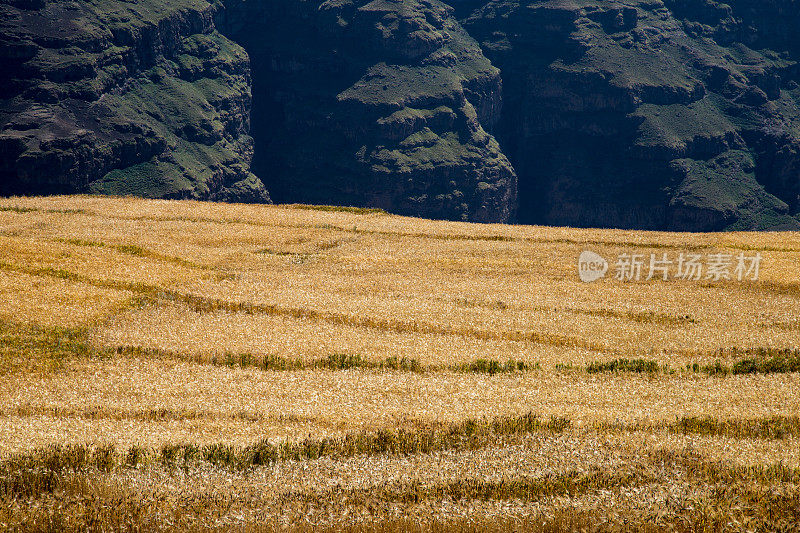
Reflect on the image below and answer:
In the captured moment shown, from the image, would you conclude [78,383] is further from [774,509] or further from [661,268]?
[661,268]

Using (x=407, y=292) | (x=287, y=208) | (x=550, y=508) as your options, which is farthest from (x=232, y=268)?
(x=550, y=508)

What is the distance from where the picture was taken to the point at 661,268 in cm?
5578

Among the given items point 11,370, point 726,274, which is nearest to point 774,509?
point 11,370

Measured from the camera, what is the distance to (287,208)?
7975cm

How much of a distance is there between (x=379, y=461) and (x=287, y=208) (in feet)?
202

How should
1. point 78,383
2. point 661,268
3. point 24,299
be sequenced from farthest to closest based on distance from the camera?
point 661,268
point 24,299
point 78,383

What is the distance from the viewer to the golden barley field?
17.6 metres

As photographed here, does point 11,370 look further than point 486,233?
No

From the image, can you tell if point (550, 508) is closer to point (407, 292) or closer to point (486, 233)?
point (407, 292)

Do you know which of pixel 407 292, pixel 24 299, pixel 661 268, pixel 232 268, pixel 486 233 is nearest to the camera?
pixel 24 299

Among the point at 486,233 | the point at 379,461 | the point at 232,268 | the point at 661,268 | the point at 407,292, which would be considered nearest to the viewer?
the point at 379,461

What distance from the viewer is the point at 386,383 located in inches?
1172

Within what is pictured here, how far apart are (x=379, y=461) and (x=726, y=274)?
1591 inches

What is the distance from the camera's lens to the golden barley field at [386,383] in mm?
17594
